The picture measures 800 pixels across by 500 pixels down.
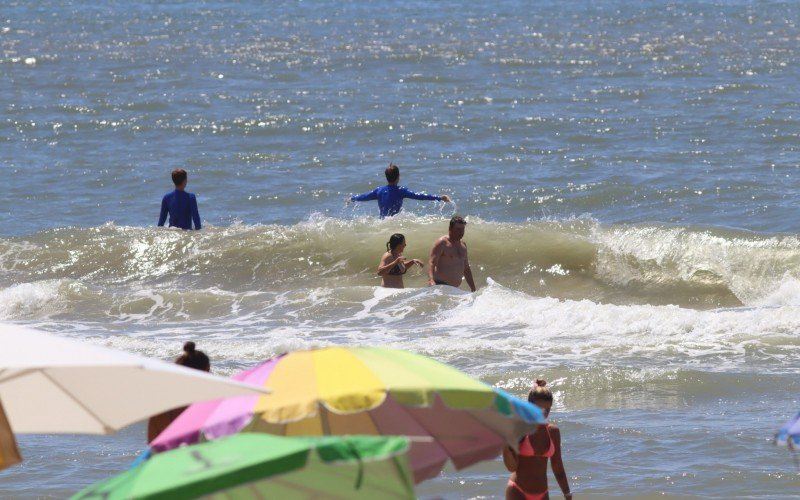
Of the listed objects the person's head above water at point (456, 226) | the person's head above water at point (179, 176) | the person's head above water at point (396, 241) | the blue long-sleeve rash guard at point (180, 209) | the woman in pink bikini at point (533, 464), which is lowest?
the woman in pink bikini at point (533, 464)

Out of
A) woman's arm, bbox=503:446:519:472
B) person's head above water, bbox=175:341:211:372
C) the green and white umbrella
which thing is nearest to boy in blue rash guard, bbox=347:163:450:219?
woman's arm, bbox=503:446:519:472

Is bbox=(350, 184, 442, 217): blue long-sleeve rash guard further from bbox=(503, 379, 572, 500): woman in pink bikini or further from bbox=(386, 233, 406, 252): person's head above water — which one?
bbox=(503, 379, 572, 500): woman in pink bikini

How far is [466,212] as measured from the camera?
19.9 m

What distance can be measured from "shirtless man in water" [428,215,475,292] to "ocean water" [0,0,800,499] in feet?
0.74

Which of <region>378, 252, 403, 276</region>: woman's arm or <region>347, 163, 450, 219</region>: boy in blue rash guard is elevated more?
<region>347, 163, 450, 219</region>: boy in blue rash guard

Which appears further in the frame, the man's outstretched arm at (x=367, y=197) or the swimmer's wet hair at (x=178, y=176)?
the man's outstretched arm at (x=367, y=197)

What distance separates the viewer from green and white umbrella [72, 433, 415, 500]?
4184 mm

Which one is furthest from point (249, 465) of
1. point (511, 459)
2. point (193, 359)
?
point (511, 459)

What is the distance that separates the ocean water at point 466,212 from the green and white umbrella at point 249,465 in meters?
3.76

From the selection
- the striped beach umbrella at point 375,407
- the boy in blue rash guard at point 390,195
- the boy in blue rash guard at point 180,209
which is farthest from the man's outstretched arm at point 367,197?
the striped beach umbrella at point 375,407

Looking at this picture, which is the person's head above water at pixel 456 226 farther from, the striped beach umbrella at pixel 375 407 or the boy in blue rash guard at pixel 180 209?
the striped beach umbrella at pixel 375 407

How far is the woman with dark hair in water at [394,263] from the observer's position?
44.9 feet

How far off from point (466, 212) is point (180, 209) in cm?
483

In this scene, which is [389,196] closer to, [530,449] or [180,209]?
[180,209]
